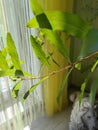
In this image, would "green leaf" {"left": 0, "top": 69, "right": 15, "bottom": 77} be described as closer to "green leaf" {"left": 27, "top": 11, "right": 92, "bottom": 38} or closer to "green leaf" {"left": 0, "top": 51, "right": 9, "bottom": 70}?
"green leaf" {"left": 0, "top": 51, "right": 9, "bottom": 70}

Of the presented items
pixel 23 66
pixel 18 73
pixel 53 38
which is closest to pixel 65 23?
pixel 53 38

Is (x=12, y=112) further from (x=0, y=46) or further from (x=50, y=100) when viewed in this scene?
(x=0, y=46)

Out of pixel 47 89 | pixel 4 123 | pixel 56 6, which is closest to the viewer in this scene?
pixel 56 6

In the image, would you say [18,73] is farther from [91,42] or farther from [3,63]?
[91,42]

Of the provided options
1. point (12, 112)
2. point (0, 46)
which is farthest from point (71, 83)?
point (0, 46)

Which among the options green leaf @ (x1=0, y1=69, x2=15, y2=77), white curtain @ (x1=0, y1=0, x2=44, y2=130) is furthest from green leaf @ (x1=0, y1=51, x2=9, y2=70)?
white curtain @ (x1=0, y1=0, x2=44, y2=130)
